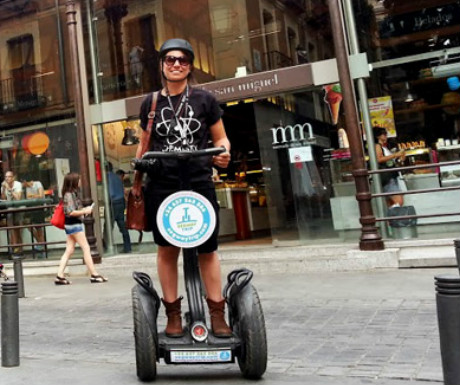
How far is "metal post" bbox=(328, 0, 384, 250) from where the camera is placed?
8.37 meters

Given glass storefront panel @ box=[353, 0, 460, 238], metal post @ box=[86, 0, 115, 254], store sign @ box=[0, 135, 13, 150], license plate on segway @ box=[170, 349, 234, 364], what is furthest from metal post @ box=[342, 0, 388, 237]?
store sign @ box=[0, 135, 13, 150]

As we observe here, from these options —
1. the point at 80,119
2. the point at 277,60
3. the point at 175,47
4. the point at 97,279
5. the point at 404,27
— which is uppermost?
the point at 404,27

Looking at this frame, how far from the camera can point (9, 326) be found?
4238 mm

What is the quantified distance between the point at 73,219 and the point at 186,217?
628cm

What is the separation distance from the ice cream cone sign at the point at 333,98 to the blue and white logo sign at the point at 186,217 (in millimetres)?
6780

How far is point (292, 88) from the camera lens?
9875 mm

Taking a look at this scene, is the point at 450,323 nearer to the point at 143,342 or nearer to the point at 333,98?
the point at 143,342

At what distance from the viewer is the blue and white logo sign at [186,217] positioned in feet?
11.0

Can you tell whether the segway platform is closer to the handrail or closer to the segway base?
the segway base

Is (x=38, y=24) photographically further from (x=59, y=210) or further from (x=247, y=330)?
(x=247, y=330)

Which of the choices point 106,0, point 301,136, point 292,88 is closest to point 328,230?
point 301,136

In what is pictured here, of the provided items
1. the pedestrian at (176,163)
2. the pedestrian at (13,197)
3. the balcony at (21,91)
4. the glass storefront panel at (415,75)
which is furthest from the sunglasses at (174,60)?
the pedestrian at (13,197)

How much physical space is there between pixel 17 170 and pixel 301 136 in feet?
23.6

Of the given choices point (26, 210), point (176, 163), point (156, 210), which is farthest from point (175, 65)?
point (26, 210)
